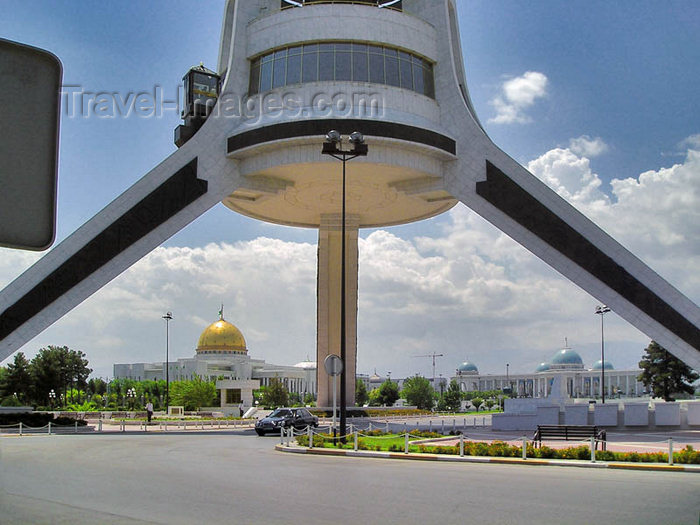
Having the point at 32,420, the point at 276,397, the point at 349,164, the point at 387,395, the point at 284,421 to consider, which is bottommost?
the point at 387,395

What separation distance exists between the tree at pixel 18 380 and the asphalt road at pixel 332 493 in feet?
207

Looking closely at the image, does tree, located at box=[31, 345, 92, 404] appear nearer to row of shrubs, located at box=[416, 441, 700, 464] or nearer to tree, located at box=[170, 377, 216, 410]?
tree, located at box=[170, 377, 216, 410]

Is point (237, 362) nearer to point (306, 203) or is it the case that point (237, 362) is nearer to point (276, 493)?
point (306, 203)

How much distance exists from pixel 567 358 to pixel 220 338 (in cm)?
7856

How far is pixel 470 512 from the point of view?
12.5 metres

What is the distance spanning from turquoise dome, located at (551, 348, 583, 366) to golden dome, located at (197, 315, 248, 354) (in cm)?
7405

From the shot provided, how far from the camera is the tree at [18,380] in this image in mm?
79625

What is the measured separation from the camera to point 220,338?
119812mm

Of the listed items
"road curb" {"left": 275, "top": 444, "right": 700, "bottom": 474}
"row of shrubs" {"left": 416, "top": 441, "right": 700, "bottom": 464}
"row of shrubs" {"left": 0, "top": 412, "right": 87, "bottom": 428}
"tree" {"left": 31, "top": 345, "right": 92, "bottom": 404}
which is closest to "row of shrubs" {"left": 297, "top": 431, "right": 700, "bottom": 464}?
"row of shrubs" {"left": 416, "top": 441, "right": 700, "bottom": 464}

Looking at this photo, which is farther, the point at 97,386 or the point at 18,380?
the point at 97,386

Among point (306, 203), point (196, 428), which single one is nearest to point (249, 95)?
point (306, 203)

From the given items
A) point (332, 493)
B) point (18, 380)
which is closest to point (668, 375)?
point (332, 493)

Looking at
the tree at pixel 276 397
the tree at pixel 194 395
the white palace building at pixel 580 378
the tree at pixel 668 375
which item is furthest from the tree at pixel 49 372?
the white palace building at pixel 580 378

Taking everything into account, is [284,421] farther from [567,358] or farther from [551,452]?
[567,358]
